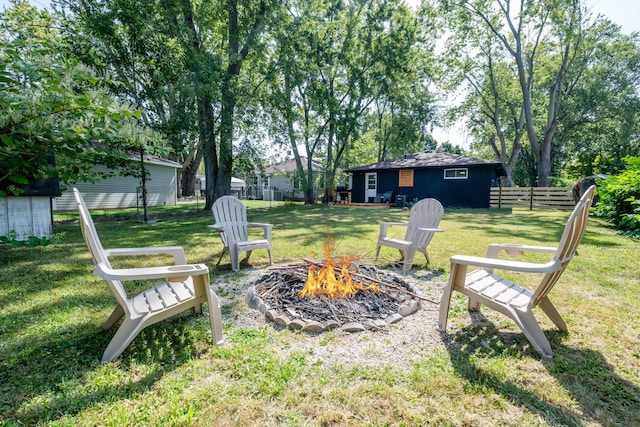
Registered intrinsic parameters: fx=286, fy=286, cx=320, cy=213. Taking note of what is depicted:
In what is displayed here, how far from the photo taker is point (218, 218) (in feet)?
13.9

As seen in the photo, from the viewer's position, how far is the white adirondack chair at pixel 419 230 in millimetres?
4102

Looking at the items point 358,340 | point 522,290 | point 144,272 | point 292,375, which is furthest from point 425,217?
point 144,272

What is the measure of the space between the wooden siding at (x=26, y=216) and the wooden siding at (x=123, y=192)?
4.98 meters

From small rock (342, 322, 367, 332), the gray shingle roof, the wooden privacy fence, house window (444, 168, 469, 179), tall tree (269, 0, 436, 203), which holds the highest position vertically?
tall tree (269, 0, 436, 203)

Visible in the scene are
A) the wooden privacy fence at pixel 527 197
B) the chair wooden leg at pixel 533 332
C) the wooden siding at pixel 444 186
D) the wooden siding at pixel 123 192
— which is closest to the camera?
the chair wooden leg at pixel 533 332

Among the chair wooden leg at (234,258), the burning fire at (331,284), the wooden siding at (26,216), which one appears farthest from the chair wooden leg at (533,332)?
the wooden siding at (26,216)

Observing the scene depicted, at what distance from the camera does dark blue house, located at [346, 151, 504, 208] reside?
624 inches

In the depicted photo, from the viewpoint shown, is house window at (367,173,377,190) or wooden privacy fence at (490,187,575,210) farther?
house window at (367,173,377,190)

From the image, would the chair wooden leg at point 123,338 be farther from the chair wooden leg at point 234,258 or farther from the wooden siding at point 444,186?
the wooden siding at point 444,186

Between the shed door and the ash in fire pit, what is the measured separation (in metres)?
15.8

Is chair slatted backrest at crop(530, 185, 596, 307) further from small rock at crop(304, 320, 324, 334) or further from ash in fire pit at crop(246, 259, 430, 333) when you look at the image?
small rock at crop(304, 320, 324, 334)

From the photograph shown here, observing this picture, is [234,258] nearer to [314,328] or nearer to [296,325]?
[296,325]

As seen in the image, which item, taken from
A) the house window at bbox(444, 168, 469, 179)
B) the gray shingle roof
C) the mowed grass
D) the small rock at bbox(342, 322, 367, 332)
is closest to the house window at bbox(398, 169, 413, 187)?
the gray shingle roof

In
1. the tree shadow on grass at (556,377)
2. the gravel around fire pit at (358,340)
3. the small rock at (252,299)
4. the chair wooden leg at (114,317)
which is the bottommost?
the tree shadow on grass at (556,377)
